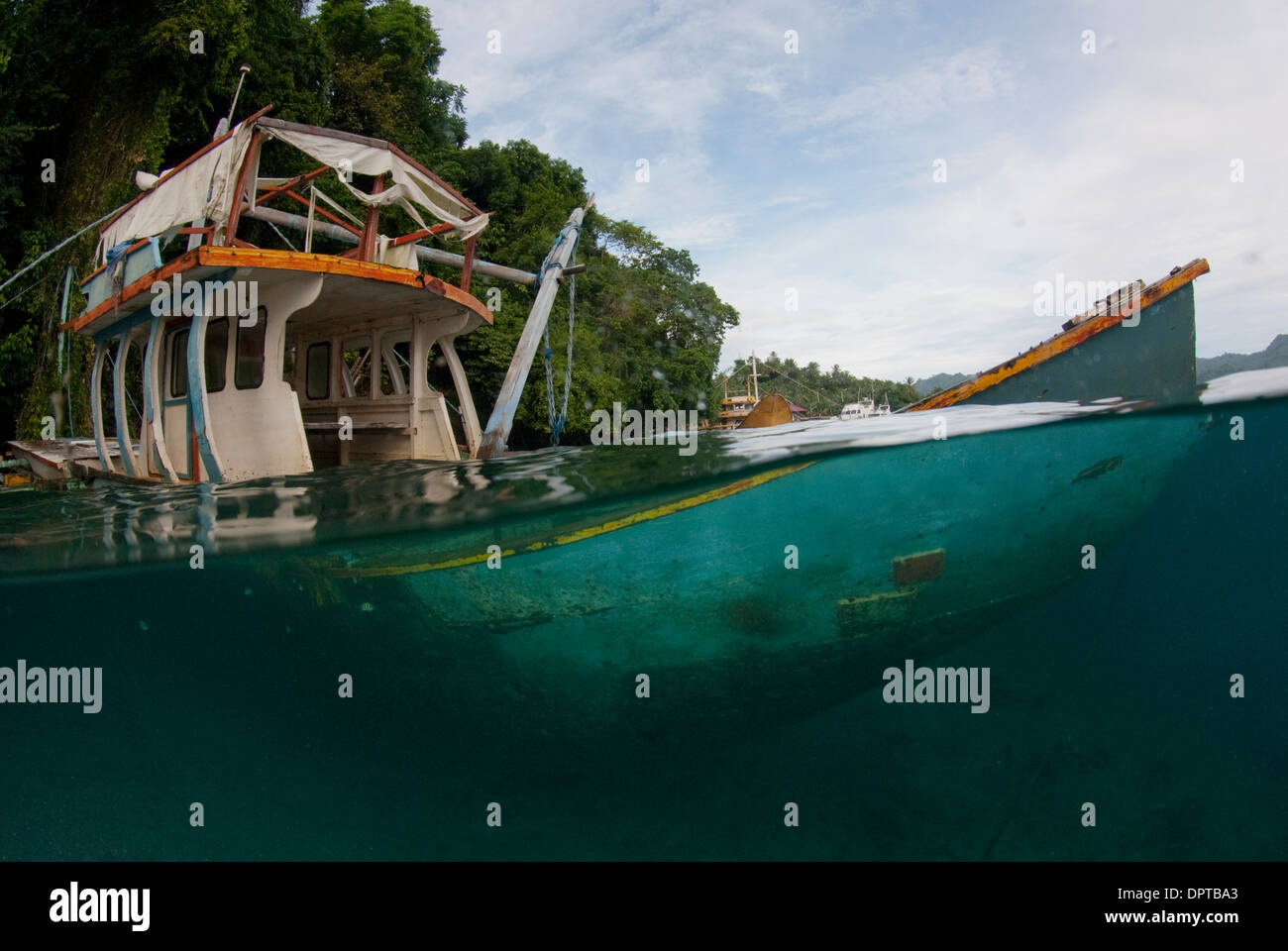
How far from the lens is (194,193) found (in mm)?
→ 8148

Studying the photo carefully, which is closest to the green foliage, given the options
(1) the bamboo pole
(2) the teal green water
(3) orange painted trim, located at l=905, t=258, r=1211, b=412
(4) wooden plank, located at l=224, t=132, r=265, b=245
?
(1) the bamboo pole

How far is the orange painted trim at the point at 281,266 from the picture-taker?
6.91 meters

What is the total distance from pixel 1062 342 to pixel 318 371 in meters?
8.72

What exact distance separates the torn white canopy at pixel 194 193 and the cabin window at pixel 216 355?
1036mm

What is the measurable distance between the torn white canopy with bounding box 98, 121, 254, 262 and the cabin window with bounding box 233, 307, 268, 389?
1.12 m

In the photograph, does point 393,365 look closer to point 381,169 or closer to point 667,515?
point 381,169

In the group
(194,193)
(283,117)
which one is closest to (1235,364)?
(194,193)

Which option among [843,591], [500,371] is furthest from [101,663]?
[843,591]

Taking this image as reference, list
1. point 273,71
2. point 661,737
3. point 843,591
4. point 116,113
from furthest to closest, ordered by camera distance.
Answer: point 273,71 → point 116,113 → point 661,737 → point 843,591

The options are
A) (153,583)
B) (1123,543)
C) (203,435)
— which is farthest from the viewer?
(153,583)

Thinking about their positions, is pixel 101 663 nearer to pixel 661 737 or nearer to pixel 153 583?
pixel 153 583

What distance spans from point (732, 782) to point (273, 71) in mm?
22945

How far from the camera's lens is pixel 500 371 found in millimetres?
22344

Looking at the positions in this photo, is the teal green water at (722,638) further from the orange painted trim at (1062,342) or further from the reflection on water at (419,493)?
the orange painted trim at (1062,342)
